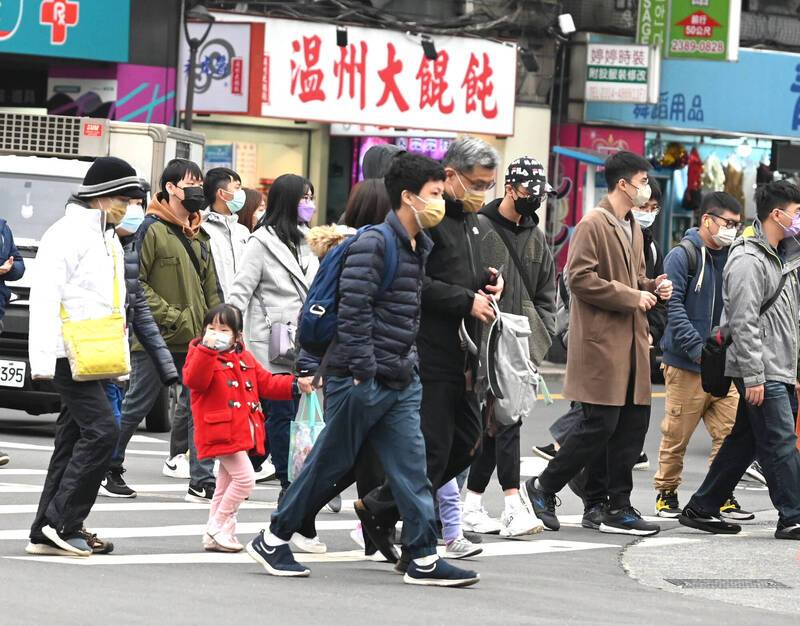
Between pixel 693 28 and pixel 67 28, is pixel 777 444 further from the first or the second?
pixel 693 28

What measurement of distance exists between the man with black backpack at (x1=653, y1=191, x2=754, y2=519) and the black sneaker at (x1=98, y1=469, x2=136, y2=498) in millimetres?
3269

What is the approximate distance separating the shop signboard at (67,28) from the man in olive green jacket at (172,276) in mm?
11648

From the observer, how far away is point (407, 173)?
8383 mm

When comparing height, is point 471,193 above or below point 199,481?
above

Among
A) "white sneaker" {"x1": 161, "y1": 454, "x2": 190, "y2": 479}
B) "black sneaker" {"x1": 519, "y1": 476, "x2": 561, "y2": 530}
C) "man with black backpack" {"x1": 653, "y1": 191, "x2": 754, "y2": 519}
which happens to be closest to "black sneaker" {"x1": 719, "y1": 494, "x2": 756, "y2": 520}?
"man with black backpack" {"x1": 653, "y1": 191, "x2": 754, "y2": 519}

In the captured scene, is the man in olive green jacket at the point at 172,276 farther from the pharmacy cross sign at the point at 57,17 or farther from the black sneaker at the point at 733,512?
the pharmacy cross sign at the point at 57,17

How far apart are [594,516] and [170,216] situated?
128 inches

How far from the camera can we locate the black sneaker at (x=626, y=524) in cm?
1061

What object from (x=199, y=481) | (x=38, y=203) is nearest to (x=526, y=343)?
(x=199, y=481)

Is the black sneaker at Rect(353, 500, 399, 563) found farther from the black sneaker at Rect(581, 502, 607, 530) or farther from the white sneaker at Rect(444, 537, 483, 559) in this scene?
the black sneaker at Rect(581, 502, 607, 530)

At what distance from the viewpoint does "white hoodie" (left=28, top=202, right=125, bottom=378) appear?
8.51m

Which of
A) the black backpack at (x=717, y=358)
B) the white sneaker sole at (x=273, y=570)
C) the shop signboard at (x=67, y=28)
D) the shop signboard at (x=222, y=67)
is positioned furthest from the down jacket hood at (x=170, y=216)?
the shop signboard at (x=222, y=67)

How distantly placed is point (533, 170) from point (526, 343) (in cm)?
105

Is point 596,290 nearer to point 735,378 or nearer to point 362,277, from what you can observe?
point 735,378
